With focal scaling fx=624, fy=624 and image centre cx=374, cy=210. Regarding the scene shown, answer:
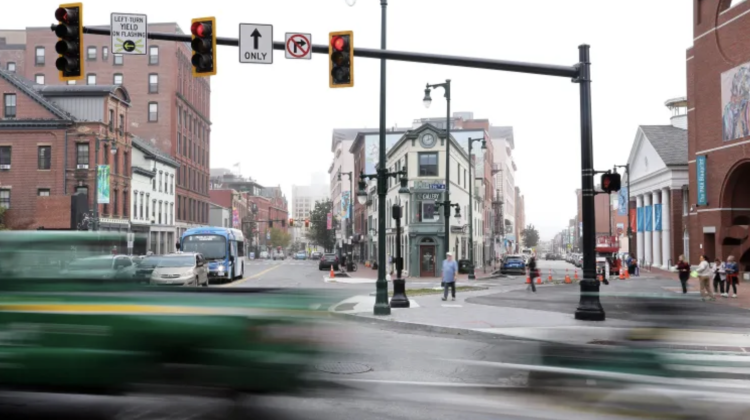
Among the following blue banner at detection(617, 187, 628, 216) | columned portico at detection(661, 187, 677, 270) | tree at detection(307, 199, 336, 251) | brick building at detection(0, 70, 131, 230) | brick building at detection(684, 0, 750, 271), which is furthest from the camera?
tree at detection(307, 199, 336, 251)

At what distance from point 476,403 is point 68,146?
4901 centimetres

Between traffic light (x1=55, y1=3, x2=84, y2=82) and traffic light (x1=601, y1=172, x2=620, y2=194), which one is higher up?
traffic light (x1=55, y1=3, x2=84, y2=82)

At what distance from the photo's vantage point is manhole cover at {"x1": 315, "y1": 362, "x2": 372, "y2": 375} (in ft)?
28.8

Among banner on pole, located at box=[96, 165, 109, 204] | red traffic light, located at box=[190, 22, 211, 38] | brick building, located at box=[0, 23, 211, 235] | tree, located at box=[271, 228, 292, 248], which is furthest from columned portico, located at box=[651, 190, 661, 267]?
tree, located at box=[271, 228, 292, 248]

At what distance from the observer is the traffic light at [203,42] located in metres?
11.5

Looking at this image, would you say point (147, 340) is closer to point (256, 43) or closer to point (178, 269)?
point (256, 43)

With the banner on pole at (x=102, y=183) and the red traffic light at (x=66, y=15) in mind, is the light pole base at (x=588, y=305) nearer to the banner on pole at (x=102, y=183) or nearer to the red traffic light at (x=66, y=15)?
the red traffic light at (x=66, y=15)

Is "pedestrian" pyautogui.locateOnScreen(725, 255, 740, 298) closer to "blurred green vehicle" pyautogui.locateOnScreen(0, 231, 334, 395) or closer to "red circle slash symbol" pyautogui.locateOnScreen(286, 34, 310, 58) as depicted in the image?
"red circle slash symbol" pyautogui.locateOnScreen(286, 34, 310, 58)

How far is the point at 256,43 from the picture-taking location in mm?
Result: 11781

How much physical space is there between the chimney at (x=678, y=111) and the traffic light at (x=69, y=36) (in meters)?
68.4

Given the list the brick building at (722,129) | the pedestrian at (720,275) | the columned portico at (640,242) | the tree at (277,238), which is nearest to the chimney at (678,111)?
the columned portico at (640,242)

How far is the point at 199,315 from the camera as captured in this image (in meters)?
5.99

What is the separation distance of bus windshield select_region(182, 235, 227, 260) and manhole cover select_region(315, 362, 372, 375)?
25091 mm

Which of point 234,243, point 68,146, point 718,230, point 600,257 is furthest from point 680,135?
point 68,146
